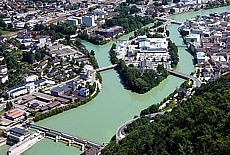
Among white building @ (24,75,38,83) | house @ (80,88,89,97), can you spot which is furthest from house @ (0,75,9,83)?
house @ (80,88,89,97)

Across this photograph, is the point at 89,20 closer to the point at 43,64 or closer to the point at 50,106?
the point at 43,64

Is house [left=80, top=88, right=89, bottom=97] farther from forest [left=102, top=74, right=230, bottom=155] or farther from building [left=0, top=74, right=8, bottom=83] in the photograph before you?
forest [left=102, top=74, right=230, bottom=155]

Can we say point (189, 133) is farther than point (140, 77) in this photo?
No

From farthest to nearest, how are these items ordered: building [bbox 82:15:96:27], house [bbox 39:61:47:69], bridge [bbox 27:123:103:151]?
building [bbox 82:15:96:27] < house [bbox 39:61:47:69] < bridge [bbox 27:123:103:151]

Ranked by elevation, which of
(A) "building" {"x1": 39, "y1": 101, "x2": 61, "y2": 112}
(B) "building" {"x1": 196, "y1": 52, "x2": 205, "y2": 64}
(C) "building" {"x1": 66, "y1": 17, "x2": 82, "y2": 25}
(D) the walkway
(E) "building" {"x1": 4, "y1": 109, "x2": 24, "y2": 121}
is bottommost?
(D) the walkway

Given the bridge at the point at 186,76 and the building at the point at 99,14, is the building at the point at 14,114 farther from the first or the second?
the building at the point at 99,14

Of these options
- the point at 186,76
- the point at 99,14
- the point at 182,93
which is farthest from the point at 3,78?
the point at 99,14
